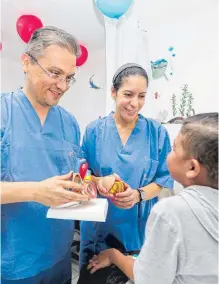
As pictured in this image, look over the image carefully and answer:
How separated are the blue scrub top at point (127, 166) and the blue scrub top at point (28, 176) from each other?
0.28 meters

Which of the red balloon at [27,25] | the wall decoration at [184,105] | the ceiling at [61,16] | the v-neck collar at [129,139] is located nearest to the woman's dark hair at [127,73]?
the v-neck collar at [129,139]

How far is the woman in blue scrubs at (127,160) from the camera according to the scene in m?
1.23

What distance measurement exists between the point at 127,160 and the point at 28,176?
0.56m

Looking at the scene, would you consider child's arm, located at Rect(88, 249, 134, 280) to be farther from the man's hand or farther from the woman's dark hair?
the woman's dark hair

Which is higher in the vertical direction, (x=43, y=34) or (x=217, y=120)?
(x=43, y=34)

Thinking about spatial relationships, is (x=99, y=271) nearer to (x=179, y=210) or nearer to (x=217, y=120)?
(x=179, y=210)

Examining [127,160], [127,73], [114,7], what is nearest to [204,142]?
[127,160]

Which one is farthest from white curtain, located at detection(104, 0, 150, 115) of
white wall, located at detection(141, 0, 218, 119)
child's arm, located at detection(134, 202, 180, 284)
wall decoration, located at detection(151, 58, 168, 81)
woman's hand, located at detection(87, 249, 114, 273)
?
child's arm, located at detection(134, 202, 180, 284)

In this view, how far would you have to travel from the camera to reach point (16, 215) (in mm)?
859

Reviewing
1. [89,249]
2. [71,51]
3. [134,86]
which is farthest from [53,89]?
[89,249]

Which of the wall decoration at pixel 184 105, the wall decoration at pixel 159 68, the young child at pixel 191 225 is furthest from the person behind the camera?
the wall decoration at pixel 159 68

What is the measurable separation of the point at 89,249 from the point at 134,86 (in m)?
0.92

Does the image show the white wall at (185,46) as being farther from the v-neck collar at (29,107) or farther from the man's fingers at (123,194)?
the v-neck collar at (29,107)

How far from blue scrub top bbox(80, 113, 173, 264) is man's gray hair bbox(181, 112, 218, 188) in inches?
23.6
